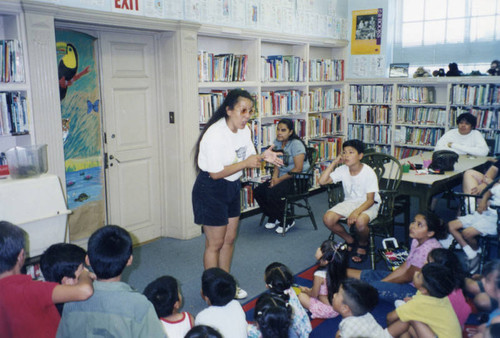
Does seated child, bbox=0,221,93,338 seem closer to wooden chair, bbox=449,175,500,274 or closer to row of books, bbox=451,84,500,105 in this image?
wooden chair, bbox=449,175,500,274

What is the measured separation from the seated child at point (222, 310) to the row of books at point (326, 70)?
4.67m

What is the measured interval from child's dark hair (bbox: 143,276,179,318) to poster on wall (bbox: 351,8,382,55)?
5837 mm

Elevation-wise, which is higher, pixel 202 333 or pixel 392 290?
pixel 202 333

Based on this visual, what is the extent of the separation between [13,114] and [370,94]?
5241 mm

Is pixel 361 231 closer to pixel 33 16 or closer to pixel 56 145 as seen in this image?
pixel 56 145

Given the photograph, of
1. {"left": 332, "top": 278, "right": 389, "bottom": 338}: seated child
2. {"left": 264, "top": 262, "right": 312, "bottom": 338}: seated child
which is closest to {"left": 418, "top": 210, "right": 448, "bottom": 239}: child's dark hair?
{"left": 332, "top": 278, "right": 389, "bottom": 338}: seated child

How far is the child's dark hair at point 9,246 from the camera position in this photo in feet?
5.99

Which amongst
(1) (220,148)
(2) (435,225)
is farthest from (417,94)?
(1) (220,148)

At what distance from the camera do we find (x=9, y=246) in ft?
6.04

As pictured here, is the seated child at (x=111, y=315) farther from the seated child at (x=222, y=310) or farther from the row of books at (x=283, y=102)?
the row of books at (x=283, y=102)

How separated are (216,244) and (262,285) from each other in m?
0.71

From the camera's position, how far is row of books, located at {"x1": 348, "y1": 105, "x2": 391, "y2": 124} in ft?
22.7

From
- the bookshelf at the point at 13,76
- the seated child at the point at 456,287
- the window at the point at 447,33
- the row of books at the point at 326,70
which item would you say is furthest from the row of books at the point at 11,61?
the window at the point at 447,33

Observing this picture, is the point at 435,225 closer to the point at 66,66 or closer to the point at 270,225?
the point at 270,225
